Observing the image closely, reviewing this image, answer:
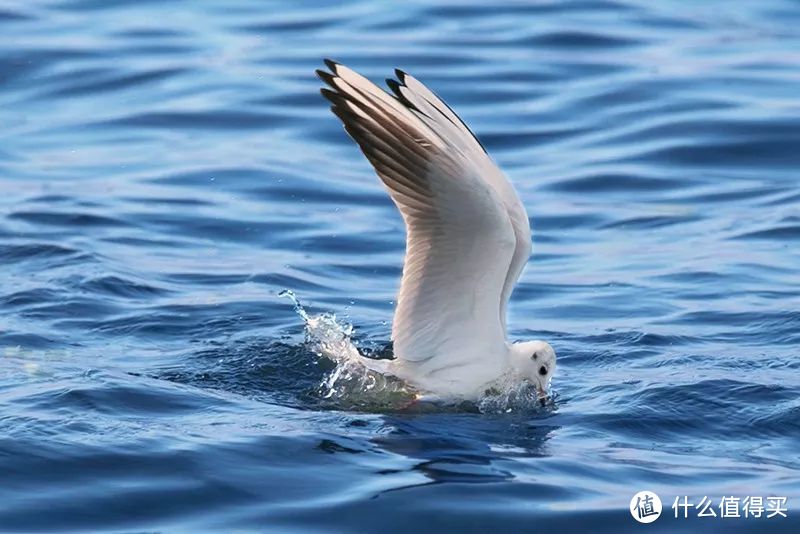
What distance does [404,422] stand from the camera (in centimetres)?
854

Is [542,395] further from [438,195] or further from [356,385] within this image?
[438,195]

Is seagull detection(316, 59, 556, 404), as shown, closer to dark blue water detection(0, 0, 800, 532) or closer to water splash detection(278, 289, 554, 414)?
water splash detection(278, 289, 554, 414)

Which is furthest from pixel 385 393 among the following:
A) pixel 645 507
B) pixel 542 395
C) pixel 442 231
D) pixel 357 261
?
pixel 357 261

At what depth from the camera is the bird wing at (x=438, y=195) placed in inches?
311

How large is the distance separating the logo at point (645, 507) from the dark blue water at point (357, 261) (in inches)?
2.1

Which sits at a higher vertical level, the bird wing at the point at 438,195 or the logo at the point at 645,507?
the bird wing at the point at 438,195

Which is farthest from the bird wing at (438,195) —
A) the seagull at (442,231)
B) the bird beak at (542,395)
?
the bird beak at (542,395)

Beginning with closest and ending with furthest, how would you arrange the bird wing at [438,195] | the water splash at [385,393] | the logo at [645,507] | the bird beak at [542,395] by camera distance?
the logo at [645,507] < the bird wing at [438,195] < the water splash at [385,393] < the bird beak at [542,395]

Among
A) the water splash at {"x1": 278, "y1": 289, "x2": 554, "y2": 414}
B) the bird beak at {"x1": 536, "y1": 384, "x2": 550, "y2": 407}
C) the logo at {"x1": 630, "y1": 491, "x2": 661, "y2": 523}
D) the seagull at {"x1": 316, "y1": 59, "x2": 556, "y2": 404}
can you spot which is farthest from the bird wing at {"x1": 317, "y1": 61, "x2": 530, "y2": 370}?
the logo at {"x1": 630, "y1": 491, "x2": 661, "y2": 523}

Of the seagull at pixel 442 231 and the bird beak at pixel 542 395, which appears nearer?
the seagull at pixel 442 231

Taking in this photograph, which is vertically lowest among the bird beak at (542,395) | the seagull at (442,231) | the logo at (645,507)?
the logo at (645,507)

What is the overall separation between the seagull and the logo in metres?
1.27

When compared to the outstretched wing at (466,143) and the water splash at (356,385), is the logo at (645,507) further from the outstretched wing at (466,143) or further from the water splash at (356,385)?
the water splash at (356,385)

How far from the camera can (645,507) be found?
7.45 metres
